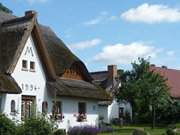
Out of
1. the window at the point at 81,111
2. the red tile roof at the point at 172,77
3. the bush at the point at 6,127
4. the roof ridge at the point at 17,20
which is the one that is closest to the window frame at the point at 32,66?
the roof ridge at the point at 17,20

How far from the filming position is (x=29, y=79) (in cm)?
4056

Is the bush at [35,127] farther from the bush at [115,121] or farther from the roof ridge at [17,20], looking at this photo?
the bush at [115,121]

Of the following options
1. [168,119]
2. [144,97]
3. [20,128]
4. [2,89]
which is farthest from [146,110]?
[20,128]

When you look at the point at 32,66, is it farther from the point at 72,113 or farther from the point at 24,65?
the point at 72,113

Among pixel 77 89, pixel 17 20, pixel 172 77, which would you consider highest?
pixel 17 20

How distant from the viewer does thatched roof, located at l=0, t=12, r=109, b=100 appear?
38.9 metres

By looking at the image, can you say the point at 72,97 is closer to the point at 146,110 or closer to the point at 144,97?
the point at 144,97

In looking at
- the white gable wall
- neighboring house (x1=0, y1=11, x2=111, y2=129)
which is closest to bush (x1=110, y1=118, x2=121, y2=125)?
neighboring house (x1=0, y1=11, x2=111, y2=129)

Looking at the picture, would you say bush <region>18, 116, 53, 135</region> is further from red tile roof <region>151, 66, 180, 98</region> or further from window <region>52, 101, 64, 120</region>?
red tile roof <region>151, 66, 180, 98</region>

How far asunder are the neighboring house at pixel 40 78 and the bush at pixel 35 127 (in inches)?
311

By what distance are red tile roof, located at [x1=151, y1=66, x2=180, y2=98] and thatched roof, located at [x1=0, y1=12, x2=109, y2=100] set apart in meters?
33.5

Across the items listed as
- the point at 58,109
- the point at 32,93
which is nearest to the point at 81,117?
the point at 58,109

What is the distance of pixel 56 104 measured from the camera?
4344cm

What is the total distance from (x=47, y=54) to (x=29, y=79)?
2914 mm
